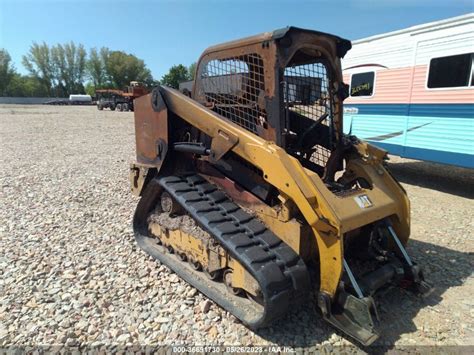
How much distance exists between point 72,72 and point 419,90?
87.0 m

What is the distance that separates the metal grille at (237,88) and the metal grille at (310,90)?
0.48 m

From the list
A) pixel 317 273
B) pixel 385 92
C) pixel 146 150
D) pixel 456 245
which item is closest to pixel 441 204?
pixel 456 245

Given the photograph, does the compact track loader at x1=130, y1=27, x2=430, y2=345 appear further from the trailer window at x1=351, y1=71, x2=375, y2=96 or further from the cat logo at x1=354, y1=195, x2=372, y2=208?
the trailer window at x1=351, y1=71, x2=375, y2=96

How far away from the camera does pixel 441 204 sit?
6.59m

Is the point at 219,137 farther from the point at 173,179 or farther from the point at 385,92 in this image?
the point at 385,92

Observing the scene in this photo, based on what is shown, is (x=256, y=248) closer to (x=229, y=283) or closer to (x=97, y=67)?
(x=229, y=283)

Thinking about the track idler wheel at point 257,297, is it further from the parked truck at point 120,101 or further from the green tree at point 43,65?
the green tree at point 43,65

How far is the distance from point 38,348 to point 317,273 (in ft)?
8.41

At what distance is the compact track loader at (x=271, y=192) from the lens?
2.77 metres

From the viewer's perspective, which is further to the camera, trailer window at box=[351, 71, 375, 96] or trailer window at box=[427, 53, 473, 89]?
trailer window at box=[351, 71, 375, 96]

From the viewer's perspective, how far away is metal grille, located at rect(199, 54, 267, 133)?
3283 millimetres

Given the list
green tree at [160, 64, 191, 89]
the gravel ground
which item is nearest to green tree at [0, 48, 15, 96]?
green tree at [160, 64, 191, 89]

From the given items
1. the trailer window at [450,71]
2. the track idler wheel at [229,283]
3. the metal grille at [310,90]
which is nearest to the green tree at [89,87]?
the trailer window at [450,71]

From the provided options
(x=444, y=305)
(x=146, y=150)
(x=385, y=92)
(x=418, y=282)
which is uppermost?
(x=385, y=92)
